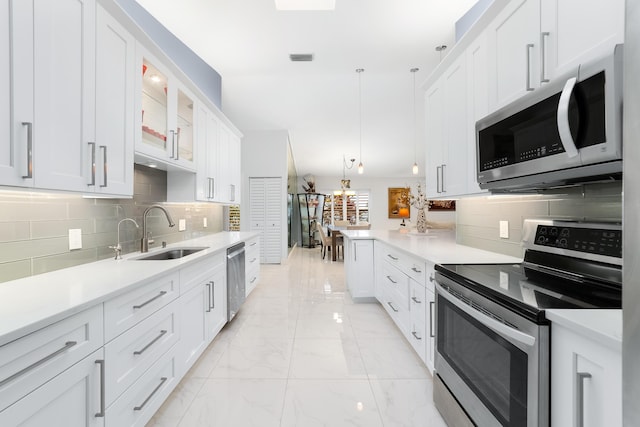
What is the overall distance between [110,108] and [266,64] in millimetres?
2960

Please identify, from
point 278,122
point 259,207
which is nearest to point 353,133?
point 278,122

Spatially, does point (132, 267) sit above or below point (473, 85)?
below

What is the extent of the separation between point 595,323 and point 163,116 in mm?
2694

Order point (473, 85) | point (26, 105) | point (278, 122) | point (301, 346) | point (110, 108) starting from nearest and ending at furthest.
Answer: point (26, 105)
point (110, 108)
point (473, 85)
point (301, 346)
point (278, 122)

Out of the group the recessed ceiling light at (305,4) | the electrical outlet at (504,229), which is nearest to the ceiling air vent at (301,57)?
the recessed ceiling light at (305,4)

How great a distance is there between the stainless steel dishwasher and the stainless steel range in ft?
6.31

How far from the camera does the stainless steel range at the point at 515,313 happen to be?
98 centimetres

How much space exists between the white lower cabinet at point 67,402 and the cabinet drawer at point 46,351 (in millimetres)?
26

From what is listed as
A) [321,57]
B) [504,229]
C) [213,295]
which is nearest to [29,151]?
[213,295]

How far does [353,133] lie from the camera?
7.29 meters

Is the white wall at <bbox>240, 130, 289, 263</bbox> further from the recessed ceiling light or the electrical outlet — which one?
the electrical outlet

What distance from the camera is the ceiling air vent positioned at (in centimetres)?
392

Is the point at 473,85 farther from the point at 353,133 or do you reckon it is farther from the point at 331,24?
the point at 353,133

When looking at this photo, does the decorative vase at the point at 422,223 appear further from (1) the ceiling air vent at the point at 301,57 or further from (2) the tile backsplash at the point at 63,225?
(2) the tile backsplash at the point at 63,225
